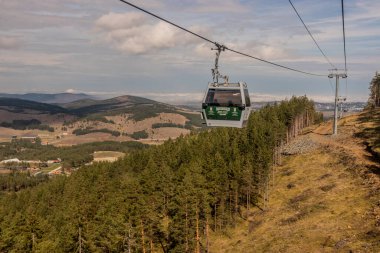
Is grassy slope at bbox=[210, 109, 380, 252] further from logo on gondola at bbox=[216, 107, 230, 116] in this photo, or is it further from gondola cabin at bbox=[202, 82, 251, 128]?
logo on gondola at bbox=[216, 107, 230, 116]

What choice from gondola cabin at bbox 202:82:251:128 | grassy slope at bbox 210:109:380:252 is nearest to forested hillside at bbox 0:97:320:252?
grassy slope at bbox 210:109:380:252

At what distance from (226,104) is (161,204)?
4987 cm

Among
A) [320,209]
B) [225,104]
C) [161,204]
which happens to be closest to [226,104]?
[225,104]

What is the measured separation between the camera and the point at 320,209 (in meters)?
73.5

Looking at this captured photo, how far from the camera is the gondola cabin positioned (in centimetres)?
2947

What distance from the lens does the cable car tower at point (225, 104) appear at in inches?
1160

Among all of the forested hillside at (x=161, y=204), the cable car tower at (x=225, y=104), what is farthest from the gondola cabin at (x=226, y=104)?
Answer: the forested hillside at (x=161, y=204)

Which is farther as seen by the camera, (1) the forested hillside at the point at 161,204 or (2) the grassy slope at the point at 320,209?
(1) the forested hillside at the point at 161,204

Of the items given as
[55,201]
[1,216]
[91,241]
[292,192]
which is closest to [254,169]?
[292,192]

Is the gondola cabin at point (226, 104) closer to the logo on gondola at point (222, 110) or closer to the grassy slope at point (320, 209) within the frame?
the logo on gondola at point (222, 110)

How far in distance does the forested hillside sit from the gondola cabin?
109 feet

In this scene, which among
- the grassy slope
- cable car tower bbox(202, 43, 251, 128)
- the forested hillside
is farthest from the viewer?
the forested hillside

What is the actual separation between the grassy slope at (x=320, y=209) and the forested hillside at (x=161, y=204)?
19.3 feet

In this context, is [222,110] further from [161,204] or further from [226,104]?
[161,204]
